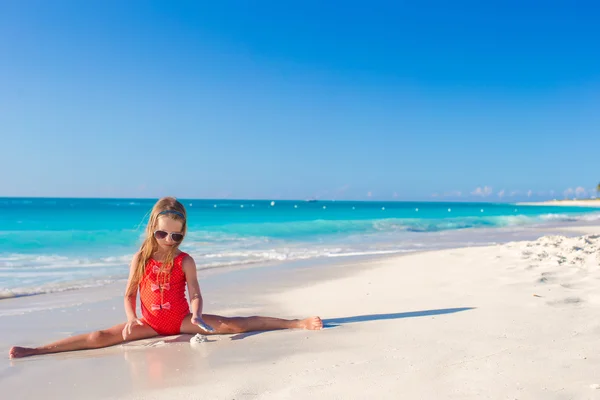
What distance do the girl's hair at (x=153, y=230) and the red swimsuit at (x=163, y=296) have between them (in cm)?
5

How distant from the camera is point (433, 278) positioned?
7.30 m

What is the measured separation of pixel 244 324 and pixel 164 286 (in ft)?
2.59

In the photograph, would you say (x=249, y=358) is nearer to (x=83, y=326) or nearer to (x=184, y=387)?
(x=184, y=387)

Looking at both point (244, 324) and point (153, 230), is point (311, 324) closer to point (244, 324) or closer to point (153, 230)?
point (244, 324)

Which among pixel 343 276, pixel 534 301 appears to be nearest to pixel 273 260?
pixel 343 276

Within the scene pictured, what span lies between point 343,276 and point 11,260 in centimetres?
858

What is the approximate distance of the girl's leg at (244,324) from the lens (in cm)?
434

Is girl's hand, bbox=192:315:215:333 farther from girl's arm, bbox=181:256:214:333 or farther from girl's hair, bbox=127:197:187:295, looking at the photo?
girl's hair, bbox=127:197:187:295

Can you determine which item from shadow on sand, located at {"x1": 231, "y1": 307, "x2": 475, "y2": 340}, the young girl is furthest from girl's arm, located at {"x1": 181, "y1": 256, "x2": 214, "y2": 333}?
shadow on sand, located at {"x1": 231, "y1": 307, "x2": 475, "y2": 340}

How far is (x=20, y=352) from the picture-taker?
380cm

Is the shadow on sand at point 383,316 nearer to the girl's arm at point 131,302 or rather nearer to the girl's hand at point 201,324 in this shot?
the girl's hand at point 201,324

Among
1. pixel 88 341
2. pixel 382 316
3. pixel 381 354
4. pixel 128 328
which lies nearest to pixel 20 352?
pixel 88 341

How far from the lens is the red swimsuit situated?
4.27 m

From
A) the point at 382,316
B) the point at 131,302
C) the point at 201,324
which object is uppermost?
the point at 131,302
